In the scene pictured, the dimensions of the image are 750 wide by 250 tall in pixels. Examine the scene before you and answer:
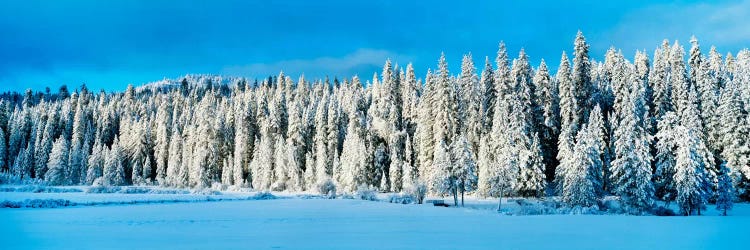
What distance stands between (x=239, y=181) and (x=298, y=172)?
8625 millimetres

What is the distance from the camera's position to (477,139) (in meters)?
57.1

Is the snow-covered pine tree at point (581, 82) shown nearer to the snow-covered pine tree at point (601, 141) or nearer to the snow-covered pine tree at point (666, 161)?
the snow-covered pine tree at point (601, 141)

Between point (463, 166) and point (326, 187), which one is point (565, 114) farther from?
point (326, 187)

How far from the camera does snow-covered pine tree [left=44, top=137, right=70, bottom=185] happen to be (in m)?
83.5

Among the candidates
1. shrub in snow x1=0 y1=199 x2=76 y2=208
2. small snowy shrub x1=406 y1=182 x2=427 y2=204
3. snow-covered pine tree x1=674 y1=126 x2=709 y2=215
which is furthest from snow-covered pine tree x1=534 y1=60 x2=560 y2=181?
shrub in snow x1=0 y1=199 x2=76 y2=208

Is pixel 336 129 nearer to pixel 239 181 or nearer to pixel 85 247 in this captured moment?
pixel 239 181

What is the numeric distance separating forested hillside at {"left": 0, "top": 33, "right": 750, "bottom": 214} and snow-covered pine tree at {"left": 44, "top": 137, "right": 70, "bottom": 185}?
0.24 metres

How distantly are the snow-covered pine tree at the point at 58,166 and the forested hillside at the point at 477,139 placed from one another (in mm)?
236

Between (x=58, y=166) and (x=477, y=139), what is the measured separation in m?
64.1

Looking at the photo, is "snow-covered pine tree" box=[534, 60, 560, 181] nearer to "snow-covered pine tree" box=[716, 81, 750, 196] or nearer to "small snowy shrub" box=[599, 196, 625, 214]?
"small snowy shrub" box=[599, 196, 625, 214]

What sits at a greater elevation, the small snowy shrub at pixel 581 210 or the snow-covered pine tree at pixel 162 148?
the snow-covered pine tree at pixel 162 148

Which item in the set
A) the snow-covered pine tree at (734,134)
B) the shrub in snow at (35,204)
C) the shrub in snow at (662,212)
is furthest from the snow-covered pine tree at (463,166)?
the shrub in snow at (35,204)

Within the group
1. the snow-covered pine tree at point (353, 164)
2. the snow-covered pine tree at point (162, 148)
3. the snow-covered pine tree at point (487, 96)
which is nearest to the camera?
the snow-covered pine tree at point (487, 96)

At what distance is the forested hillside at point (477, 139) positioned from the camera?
40125 millimetres
